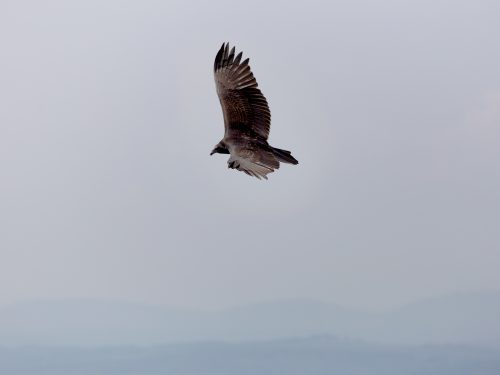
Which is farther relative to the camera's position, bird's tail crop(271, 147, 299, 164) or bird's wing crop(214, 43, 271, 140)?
bird's wing crop(214, 43, 271, 140)

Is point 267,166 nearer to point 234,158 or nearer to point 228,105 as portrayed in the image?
point 234,158

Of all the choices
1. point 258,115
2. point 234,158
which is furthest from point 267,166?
point 258,115

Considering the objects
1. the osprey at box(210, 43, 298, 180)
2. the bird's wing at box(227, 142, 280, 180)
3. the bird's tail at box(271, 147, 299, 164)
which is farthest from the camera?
the osprey at box(210, 43, 298, 180)

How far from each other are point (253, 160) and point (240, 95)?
3142 millimetres

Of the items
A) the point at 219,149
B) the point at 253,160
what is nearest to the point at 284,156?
the point at 253,160

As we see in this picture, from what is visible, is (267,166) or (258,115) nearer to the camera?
(267,166)

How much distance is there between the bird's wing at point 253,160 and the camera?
891 inches

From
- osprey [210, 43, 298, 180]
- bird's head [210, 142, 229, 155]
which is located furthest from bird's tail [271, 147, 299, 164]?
bird's head [210, 142, 229, 155]

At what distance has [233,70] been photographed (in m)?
24.8

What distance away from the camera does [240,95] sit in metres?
25.0

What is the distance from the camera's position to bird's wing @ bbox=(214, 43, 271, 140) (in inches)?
976

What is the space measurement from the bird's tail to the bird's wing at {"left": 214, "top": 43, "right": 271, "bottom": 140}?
4.68 feet

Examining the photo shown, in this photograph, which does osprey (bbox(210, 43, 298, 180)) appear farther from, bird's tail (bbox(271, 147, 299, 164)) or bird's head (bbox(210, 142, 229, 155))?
bird's tail (bbox(271, 147, 299, 164))

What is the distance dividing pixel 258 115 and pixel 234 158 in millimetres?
2482
